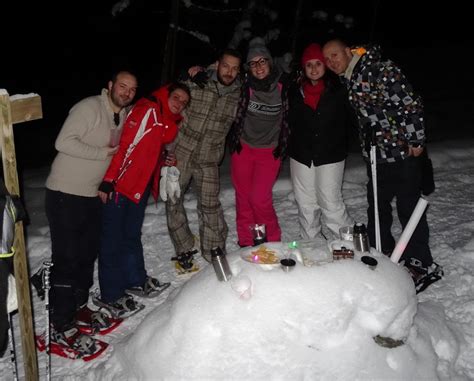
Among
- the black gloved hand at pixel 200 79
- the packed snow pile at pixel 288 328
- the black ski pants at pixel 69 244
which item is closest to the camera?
the packed snow pile at pixel 288 328

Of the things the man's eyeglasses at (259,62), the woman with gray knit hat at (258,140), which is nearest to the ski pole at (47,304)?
the woman with gray knit hat at (258,140)

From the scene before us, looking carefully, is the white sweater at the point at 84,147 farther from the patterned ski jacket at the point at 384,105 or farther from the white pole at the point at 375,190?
the white pole at the point at 375,190

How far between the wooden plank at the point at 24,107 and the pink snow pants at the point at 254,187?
2.52 m

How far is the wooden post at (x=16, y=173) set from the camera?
112 inches

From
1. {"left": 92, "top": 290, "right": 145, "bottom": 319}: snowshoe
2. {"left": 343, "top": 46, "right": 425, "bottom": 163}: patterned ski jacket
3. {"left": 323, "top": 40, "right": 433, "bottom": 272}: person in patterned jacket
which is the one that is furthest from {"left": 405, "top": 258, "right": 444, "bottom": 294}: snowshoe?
→ {"left": 92, "top": 290, "right": 145, "bottom": 319}: snowshoe

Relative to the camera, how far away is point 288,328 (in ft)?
10.7

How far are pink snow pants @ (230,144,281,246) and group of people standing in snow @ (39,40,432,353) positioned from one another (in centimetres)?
1

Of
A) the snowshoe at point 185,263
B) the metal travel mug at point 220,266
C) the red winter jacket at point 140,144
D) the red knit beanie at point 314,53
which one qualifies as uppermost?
the red knit beanie at point 314,53

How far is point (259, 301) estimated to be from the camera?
3.32 metres

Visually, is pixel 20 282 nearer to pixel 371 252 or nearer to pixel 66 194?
pixel 66 194

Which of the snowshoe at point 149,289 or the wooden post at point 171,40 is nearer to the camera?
the snowshoe at point 149,289

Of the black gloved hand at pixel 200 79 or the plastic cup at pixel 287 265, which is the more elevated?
the black gloved hand at pixel 200 79

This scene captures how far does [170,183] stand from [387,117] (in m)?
2.19

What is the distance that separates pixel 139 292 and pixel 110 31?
21.1 meters
